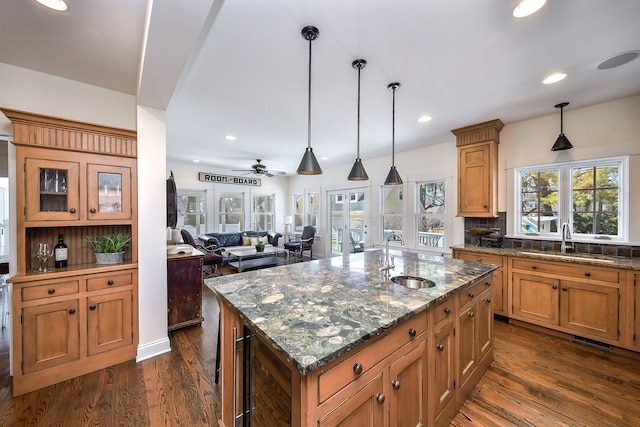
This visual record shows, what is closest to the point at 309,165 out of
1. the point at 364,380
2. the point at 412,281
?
the point at 412,281

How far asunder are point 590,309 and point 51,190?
17.1ft

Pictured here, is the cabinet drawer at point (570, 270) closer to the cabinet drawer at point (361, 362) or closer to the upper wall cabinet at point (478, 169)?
the upper wall cabinet at point (478, 169)

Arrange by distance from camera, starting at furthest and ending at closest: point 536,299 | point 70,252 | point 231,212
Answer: point 231,212
point 536,299
point 70,252

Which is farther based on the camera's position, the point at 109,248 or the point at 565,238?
the point at 565,238

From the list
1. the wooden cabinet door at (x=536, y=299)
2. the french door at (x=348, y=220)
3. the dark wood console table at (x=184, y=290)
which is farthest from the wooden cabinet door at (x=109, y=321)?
the french door at (x=348, y=220)

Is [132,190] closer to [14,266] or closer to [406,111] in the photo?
[14,266]

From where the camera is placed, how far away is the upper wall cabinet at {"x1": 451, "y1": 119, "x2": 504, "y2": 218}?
11.2ft

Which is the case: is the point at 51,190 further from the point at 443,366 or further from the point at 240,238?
the point at 240,238

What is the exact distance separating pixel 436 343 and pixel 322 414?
901mm

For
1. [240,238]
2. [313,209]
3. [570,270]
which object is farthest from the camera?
[313,209]

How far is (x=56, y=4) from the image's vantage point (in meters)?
1.43

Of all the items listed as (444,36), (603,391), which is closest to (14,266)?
(444,36)

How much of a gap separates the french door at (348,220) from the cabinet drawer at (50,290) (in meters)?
4.91

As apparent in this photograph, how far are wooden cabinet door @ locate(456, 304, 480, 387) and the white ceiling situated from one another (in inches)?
77.8
